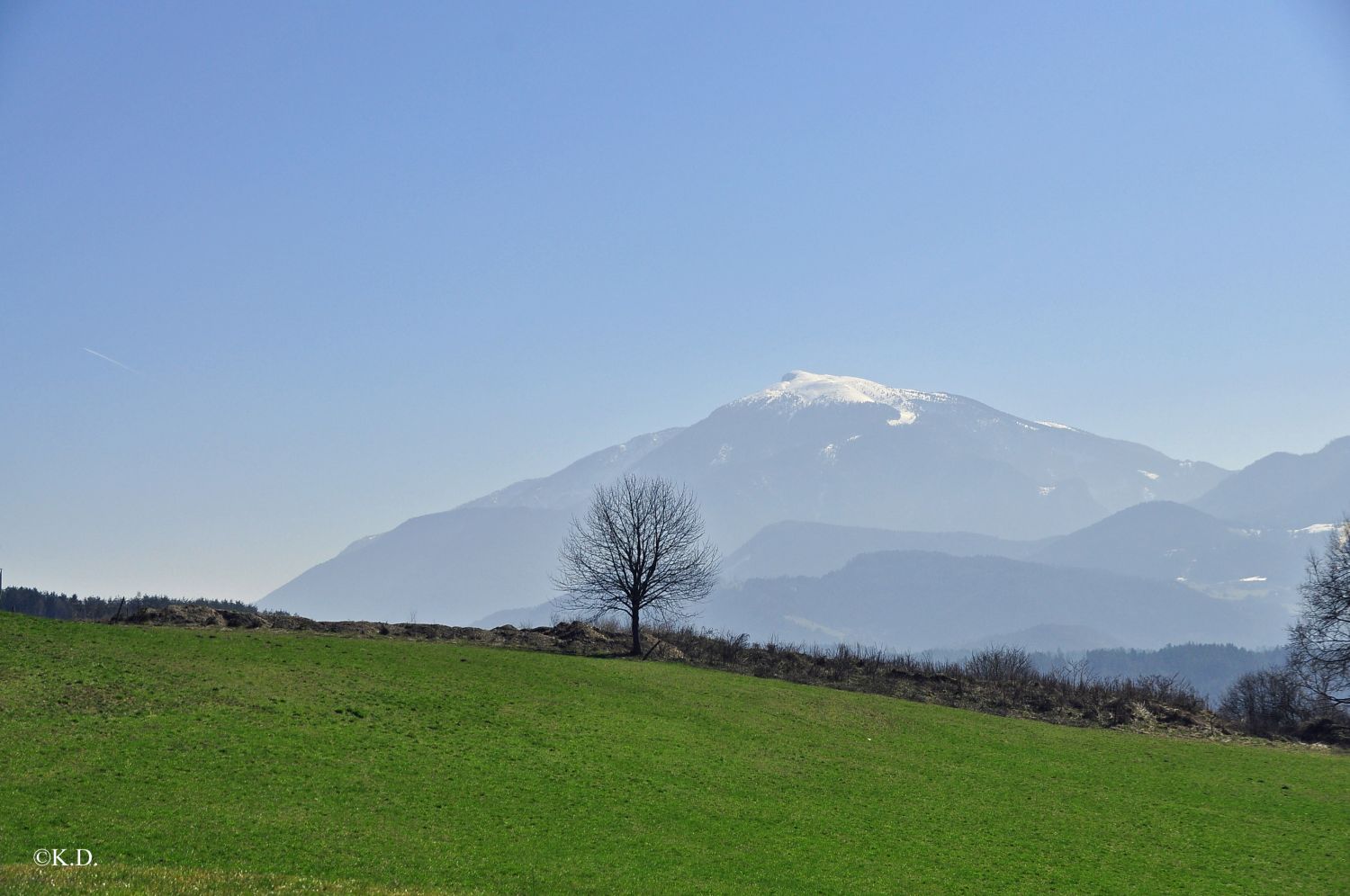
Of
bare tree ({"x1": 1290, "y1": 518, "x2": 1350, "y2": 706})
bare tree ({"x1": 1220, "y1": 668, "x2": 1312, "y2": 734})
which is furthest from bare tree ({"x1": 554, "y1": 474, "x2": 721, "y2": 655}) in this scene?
bare tree ({"x1": 1290, "y1": 518, "x2": 1350, "y2": 706})

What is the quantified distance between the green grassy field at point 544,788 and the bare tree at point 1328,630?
76.6 ft

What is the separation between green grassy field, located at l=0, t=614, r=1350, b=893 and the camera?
2612cm

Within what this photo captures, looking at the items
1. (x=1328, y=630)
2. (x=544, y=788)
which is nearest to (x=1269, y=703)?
(x=1328, y=630)

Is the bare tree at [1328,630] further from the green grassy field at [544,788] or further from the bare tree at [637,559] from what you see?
the bare tree at [637,559]

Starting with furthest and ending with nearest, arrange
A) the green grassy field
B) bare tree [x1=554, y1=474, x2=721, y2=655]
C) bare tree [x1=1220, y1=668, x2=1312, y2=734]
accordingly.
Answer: bare tree [x1=554, y1=474, x2=721, y2=655], bare tree [x1=1220, y1=668, x2=1312, y2=734], the green grassy field

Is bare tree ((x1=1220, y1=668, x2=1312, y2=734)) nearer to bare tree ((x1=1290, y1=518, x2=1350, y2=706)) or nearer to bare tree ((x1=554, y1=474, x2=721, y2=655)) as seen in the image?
bare tree ((x1=1290, y1=518, x2=1350, y2=706))

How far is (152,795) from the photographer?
27.7 metres

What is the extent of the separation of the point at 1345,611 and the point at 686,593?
143ft

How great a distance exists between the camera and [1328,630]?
67.9 metres

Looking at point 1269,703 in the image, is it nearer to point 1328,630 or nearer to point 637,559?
point 1328,630

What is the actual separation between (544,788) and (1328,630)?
59839 mm

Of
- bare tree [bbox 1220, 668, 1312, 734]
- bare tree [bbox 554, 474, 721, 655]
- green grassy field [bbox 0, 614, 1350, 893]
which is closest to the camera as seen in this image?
green grassy field [bbox 0, 614, 1350, 893]

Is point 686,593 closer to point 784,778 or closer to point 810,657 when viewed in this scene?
point 810,657

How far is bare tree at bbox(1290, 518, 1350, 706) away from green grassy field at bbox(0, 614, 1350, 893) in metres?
23.3
